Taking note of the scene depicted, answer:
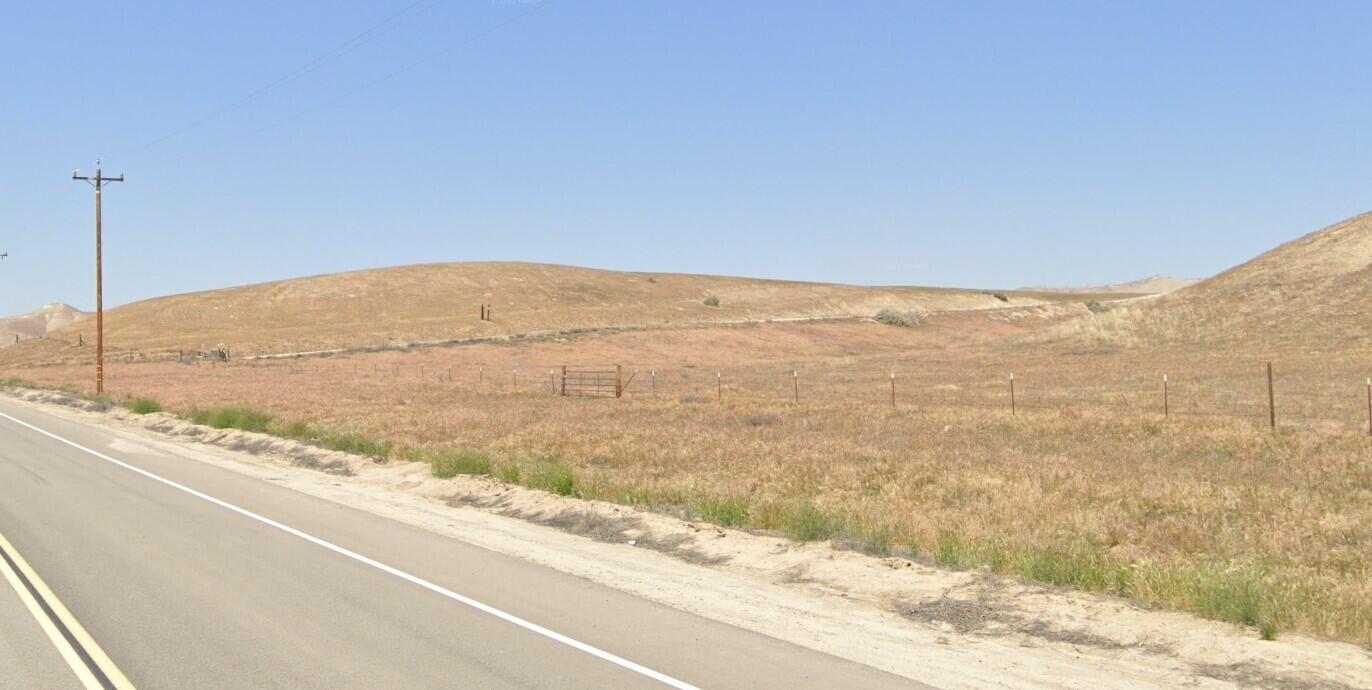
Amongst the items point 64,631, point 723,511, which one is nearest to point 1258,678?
point 723,511

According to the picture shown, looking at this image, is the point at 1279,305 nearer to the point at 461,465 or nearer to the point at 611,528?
the point at 461,465

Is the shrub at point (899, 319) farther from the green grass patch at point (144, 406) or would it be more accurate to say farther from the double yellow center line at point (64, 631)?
the double yellow center line at point (64, 631)

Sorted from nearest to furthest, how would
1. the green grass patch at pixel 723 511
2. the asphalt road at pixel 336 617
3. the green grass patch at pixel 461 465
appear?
the asphalt road at pixel 336 617, the green grass patch at pixel 723 511, the green grass patch at pixel 461 465

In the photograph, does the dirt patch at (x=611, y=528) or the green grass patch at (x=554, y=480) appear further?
the green grass patch at (x=554, y=480)

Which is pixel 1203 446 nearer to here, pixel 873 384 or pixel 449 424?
pixel 449 424

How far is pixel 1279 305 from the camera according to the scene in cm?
7438

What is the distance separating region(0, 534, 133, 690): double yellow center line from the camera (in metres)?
7.84

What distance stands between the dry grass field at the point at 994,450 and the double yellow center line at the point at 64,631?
7967mm

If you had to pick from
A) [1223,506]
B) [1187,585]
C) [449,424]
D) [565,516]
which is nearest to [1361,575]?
[1187,585]

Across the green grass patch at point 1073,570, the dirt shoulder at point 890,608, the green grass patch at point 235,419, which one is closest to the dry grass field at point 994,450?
the green grass patch at point 1073,570

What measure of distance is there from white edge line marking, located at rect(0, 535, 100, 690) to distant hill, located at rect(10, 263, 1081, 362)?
85845mm

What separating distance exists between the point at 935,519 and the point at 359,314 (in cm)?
12065

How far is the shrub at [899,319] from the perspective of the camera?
13512 cm

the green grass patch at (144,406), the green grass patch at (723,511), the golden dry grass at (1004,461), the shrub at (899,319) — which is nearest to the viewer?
the golden dry grass at (1004,461)
